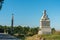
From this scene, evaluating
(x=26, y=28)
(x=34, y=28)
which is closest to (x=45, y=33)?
(x=34, y=28)

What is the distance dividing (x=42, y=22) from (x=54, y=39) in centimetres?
991

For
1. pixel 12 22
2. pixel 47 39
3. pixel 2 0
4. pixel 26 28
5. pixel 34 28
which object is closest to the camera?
pixel 2 0

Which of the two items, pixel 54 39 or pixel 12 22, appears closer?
pixel 54 39

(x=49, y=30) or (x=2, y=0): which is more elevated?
(x=2, y=0)

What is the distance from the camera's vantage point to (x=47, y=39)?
5444cm

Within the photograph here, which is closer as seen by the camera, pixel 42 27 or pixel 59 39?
pixel 59 39

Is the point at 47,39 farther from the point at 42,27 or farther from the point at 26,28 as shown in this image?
the point at 26,28

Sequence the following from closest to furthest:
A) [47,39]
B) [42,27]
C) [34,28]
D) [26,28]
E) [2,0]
A: [2,0] < [47,39] < [42,27] < [34,28] < [26,28]

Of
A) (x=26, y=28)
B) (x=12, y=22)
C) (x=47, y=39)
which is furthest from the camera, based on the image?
(x=26, y=28)

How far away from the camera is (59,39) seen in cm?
5544

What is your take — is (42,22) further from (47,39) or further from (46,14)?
(47,39)

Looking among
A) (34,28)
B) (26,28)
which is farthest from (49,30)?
(26,28)

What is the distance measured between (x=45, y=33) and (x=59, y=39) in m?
8.42

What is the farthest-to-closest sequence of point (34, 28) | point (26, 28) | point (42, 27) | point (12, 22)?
point (26, 28)
point (34, 28)
point (12, 22)
point (42, 27)
